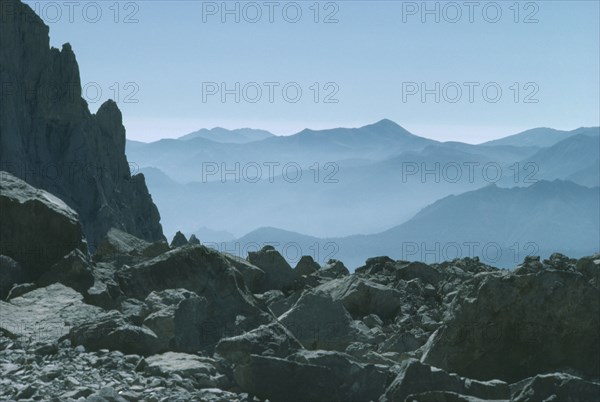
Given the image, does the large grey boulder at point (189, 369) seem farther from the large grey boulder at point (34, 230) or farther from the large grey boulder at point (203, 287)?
the large grey boulder at point (34, 230)

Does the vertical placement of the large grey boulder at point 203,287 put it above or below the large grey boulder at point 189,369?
above

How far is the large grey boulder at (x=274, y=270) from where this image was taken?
25734mm

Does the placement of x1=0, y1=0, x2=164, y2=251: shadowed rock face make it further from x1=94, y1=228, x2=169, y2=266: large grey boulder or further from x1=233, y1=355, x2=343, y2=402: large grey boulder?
x1=233, y1=355, x2=343, y2=402: large grey boulder

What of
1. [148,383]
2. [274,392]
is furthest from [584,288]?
[148,383]

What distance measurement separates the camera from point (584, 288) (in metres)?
14.4

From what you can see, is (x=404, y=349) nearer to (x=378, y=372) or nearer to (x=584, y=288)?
(x=584, y=288)

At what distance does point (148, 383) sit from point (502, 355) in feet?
20.3

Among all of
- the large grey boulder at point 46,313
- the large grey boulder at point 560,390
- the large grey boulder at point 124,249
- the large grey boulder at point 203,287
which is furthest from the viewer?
the large grey boulder at point 124,249

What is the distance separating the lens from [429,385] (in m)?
10.7

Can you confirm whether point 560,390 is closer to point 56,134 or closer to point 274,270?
point 274,270

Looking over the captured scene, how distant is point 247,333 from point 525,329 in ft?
15.9

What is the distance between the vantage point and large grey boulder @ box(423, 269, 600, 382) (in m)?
14.3

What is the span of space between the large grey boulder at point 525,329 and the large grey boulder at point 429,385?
3.09 m

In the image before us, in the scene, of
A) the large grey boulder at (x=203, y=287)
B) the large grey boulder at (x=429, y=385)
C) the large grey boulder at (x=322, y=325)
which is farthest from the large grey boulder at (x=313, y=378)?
the large grey boulder at (x=322, y=325)
